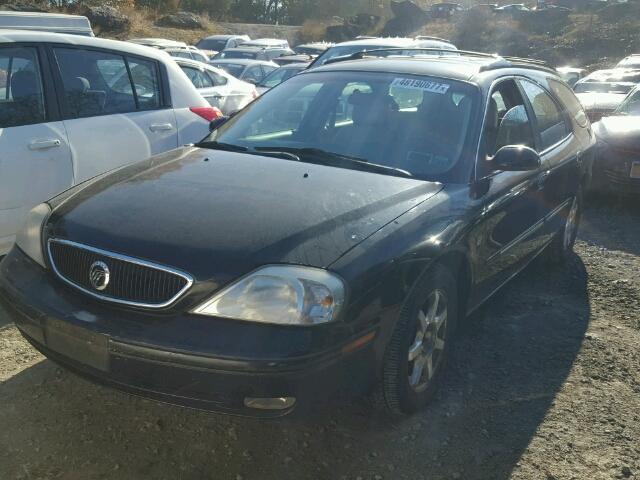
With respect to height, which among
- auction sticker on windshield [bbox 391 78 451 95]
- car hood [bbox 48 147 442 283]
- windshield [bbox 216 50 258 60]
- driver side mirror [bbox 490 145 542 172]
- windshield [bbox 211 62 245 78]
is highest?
auction sticker on windshield [bbox 391 78 451 95]

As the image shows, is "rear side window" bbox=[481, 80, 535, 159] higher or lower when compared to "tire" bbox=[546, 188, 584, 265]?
higher

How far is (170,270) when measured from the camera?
8.48 feet

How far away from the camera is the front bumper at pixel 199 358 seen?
243 centimetres

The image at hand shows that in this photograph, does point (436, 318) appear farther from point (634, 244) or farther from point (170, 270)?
point (634, 244)

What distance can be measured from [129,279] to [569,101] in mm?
4072

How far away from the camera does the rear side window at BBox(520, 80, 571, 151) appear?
14.9 ft

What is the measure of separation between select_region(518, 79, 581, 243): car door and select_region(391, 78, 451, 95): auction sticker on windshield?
0.80 metres

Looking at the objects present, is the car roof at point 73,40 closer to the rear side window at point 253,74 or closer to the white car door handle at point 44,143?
the white car door handle at point 44,143

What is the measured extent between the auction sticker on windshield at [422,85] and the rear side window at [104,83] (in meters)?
2.21

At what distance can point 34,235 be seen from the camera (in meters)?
3.09

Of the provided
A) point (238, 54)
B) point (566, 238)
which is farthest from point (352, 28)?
point (566, 238)

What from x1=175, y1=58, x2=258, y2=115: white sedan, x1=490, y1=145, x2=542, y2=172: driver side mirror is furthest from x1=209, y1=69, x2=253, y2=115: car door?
x1=490, y1=145, x2=542, y2=172: driver side mirror

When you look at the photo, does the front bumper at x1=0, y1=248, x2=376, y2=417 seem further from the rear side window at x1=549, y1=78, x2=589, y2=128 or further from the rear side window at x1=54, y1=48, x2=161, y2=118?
the rear side window at x1=549, y1=78, x2=589, y2=128

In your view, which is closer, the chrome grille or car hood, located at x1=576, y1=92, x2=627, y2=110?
the chrome grille
